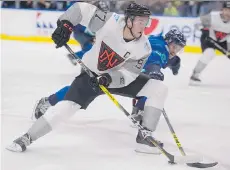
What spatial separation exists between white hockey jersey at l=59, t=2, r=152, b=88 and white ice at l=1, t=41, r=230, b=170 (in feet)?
1.39

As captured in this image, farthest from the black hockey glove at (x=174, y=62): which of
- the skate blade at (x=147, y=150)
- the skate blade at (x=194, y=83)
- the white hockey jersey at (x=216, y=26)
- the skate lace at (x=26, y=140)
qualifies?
the white hockey jersey at (x=216, y=26)

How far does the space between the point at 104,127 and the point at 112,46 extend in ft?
2.90

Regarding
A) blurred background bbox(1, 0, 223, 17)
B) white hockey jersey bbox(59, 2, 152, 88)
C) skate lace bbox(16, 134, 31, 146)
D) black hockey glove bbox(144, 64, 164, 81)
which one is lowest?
blurred background bbox(1, 0, 223, 17)

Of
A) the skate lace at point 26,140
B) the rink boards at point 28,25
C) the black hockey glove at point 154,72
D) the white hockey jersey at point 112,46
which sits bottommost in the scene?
the rink boards at point 28,25

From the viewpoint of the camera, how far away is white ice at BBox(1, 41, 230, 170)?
2537mm

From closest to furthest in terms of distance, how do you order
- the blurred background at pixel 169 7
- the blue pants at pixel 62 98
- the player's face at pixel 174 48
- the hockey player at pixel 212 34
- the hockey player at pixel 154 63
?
the hockey player at pixel 154 63
the blue pants at pixel 62 98
the player's face at pixel 174 48
the hockey player at pixel 212 34
the blurred background at pixel 169 7

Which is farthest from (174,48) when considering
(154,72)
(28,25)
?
(28,25)

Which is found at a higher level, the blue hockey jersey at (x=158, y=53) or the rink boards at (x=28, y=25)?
the blue hockey jersey at (x=158, y=53)

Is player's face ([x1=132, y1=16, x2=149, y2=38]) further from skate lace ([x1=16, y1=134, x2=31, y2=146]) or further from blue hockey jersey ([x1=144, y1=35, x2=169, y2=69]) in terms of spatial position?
skate lace ([x1=16, y1=134, x2=31, y2=146])

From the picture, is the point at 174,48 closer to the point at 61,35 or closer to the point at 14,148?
the point at 61,35

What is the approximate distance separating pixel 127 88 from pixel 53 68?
323cm

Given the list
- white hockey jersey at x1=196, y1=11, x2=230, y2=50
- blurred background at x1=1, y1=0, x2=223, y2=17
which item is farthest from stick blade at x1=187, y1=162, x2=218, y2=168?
blurred background at x1=1, y1=0, x2=223, y2=17

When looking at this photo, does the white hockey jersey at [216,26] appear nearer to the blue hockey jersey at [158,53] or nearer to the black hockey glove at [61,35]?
the blue hockey jersey at [158,53]

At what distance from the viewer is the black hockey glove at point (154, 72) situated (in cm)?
279
